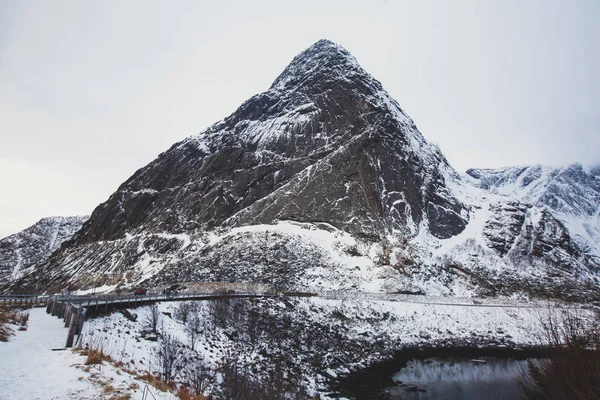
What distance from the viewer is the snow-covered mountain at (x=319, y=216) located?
55219mm

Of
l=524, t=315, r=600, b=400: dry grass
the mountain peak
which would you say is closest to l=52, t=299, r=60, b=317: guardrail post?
l=524, t=315, r=600, b=400: dry grass

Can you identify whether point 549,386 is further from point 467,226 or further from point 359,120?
point 359,120

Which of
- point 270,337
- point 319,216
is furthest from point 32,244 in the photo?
point 270,337

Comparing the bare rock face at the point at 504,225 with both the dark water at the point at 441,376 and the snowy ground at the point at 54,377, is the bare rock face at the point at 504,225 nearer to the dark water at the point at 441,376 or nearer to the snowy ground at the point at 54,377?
the dark water at the point at 441,376

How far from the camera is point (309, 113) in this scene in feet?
286

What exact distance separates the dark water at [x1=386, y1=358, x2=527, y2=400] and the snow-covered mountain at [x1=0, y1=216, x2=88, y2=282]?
10664 centimetres

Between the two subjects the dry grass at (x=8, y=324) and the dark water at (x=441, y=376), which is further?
the dark water at (x=441, y=376)

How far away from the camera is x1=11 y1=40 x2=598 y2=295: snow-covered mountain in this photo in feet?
181

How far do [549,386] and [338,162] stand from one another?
210ft

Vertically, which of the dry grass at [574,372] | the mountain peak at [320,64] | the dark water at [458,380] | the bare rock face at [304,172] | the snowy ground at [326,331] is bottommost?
the dark water at [458,380]

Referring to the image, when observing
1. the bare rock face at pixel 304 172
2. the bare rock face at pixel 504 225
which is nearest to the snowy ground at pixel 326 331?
the bare rock face at pixel 504 225

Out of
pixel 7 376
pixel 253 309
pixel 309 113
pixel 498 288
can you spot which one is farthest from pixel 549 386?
pixel 309 113

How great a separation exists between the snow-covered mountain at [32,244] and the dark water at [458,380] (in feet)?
350

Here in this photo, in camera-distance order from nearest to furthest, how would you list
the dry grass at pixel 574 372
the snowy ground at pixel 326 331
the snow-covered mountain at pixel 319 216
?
the dry grass at pixel 574 372, the snowy ground at pixel 326 331, the snow-covered mountain at pixel 319 216
